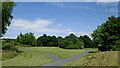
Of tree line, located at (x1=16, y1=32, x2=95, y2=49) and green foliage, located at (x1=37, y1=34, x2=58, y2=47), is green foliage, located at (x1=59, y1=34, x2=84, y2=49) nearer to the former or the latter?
tree line, located at (x1=16, y1=32, x2=95, y2=49)

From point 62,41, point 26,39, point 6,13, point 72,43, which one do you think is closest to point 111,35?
point 6,13

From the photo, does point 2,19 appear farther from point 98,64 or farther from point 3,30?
point 98,64

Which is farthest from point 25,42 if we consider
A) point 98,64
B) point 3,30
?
point 98,64

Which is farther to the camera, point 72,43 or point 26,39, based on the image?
point 26,39

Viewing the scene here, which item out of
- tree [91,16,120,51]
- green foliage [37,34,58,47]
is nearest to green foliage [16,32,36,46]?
green foliage [37,34,58,47]

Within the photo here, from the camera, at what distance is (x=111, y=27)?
1126 inches

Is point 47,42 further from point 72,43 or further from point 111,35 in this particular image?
point 111,35

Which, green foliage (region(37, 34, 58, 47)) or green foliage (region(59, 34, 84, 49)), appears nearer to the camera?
green foliage (region(59, 34, 84, 49))

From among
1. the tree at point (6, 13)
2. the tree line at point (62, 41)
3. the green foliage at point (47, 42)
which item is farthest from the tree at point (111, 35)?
the green foliage at point (47, 42)

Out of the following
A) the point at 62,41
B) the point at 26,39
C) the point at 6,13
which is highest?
the point at 6,13

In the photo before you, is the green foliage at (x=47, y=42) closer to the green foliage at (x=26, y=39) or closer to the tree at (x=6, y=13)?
the green foliage at (x=26, y=39)

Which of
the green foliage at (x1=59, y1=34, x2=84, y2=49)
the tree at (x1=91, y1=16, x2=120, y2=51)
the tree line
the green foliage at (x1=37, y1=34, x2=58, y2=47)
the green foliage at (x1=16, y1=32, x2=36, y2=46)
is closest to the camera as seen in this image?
the tree at (x1=91, y1=16, x2=120, y2=51)

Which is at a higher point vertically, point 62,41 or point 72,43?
point 62,41

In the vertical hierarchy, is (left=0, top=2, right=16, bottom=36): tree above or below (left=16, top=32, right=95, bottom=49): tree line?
above
